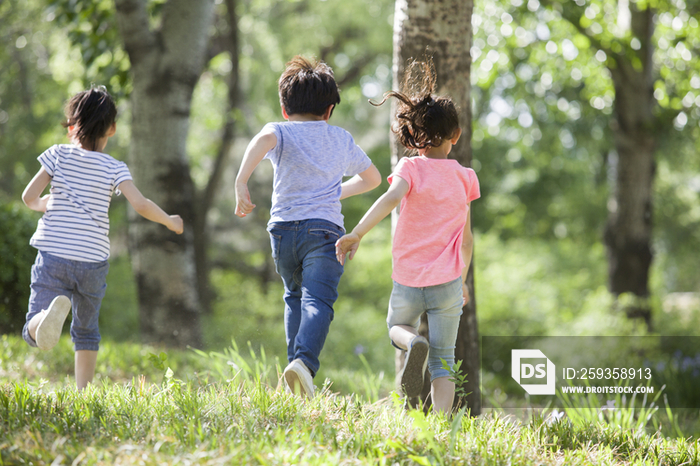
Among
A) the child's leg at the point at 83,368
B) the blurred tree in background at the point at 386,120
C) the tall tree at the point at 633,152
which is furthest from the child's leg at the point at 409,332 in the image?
the tall tree at the point at 633,152

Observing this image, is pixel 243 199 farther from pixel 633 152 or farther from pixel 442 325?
pixel 633 152

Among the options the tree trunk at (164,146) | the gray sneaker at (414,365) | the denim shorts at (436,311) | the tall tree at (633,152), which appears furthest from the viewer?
the tall tree at (633,152)

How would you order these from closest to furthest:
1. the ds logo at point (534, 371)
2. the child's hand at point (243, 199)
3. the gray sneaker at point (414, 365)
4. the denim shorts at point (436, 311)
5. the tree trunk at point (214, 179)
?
the gray sneaker at point (414, 365) < the child's hand at point (243, 199) < the denim shorts at point (436, 311) < the ds logo at point (534, 371) < the tree trunk at point (214, 179)

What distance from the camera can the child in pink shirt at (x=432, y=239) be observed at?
9.25ft

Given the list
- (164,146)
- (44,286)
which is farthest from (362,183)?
(164,146)

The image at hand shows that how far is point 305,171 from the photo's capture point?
2951mm

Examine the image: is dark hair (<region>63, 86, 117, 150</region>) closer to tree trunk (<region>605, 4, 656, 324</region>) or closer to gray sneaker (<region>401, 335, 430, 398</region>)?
gray sneaker (<region>401, 335, 430, 398</region>)

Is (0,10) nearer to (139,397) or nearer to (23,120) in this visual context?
(23,120)

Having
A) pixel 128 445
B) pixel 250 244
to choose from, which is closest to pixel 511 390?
pixel 128 445

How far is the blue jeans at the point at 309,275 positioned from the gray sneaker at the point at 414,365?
43 cm

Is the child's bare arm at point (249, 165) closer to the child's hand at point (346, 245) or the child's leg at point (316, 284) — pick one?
the child's leg at point (316, 284)

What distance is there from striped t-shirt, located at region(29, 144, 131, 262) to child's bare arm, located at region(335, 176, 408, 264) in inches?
48.4

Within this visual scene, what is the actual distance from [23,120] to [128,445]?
12206mm

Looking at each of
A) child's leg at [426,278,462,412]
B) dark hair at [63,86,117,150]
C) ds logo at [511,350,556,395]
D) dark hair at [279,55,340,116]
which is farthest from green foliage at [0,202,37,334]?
ds logo at [511,350,556,395]
